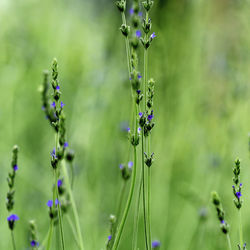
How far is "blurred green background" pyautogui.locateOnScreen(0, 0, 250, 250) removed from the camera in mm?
2242

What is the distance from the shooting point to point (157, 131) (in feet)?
9.75

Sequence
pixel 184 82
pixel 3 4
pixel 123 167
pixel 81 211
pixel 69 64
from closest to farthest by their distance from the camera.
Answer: pixel 123 167 < pixel 81 211 < pixel 184 82 < pixel 3 4 < pixel 69 64

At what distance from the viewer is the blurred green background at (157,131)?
7.36 feet

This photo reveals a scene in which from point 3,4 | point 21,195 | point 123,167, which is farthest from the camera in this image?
point 3,4

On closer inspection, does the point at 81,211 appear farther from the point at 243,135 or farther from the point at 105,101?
the point at 243,135

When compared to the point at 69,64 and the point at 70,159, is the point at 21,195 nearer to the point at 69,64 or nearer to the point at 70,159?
the point at 70,159

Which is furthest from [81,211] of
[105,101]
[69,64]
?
[69,64]

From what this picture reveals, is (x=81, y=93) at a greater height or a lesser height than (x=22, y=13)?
lesser

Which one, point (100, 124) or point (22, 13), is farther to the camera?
point (22, 13)

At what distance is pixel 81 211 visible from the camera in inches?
83.1

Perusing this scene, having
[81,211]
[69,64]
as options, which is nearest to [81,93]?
A: [81,211]

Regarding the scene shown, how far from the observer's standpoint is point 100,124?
111 inches

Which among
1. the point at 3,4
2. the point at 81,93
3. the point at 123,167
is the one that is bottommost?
the point at 123,167

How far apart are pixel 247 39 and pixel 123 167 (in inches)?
61.1
